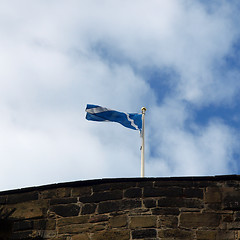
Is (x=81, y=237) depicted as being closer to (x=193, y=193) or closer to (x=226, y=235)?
(x=193, y=193)

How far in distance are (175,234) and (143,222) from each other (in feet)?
1.83

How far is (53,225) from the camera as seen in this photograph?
465 inches

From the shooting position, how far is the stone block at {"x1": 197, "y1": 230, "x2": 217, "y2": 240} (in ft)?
36.8

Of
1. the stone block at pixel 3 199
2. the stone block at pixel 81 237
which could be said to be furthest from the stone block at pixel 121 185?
the stone block at pixel 3 199

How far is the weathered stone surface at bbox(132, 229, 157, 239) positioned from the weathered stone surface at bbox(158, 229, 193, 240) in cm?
10

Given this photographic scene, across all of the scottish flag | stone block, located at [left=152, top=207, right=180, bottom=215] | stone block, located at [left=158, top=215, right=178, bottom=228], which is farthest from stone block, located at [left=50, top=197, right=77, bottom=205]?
the scottish flag

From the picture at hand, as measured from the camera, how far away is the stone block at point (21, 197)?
12211mm

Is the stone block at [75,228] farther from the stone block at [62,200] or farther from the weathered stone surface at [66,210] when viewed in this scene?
the stone block at [62,200]

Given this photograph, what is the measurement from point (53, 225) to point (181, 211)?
2179 millimetres

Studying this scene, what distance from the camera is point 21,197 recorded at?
12.3m

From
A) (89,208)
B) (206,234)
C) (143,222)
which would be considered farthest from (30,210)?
(206,234)

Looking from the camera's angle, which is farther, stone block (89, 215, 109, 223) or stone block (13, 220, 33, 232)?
stone block (13, 220, 33, 232)

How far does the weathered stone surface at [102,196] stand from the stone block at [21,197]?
0.89m

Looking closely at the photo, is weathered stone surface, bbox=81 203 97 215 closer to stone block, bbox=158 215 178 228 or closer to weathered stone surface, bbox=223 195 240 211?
stone block, bbox=158 215 178 228
